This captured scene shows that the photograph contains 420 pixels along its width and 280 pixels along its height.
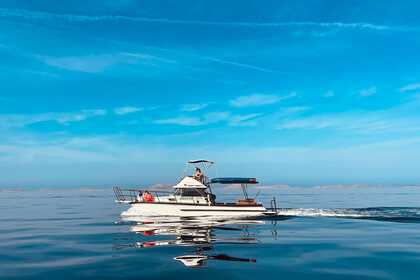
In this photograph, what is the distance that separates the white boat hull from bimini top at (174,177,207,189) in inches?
90.7

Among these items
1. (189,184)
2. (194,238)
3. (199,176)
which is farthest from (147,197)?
(194,238)

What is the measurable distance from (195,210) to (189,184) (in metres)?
3.41

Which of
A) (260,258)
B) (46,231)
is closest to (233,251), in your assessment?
(260,258)

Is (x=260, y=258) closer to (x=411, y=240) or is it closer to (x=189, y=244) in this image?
(x=189, y=244)

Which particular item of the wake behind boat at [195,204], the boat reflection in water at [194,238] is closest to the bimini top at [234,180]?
the wake behind boat at [195,204]

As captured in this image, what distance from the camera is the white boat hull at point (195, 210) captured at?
53219 millimetres

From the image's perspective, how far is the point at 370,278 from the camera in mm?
19250

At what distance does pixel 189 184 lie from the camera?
179 feet

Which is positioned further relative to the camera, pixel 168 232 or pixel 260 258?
pixel 168 232

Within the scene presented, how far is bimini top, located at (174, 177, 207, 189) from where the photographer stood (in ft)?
179

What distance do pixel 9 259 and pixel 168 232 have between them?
15.2m

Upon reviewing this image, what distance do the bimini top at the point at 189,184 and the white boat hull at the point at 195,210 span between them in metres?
2.30

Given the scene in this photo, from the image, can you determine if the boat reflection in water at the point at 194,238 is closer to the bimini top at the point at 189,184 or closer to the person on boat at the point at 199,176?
the bimini top at the point at 189,184

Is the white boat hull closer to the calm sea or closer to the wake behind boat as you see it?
the wake behind boat
